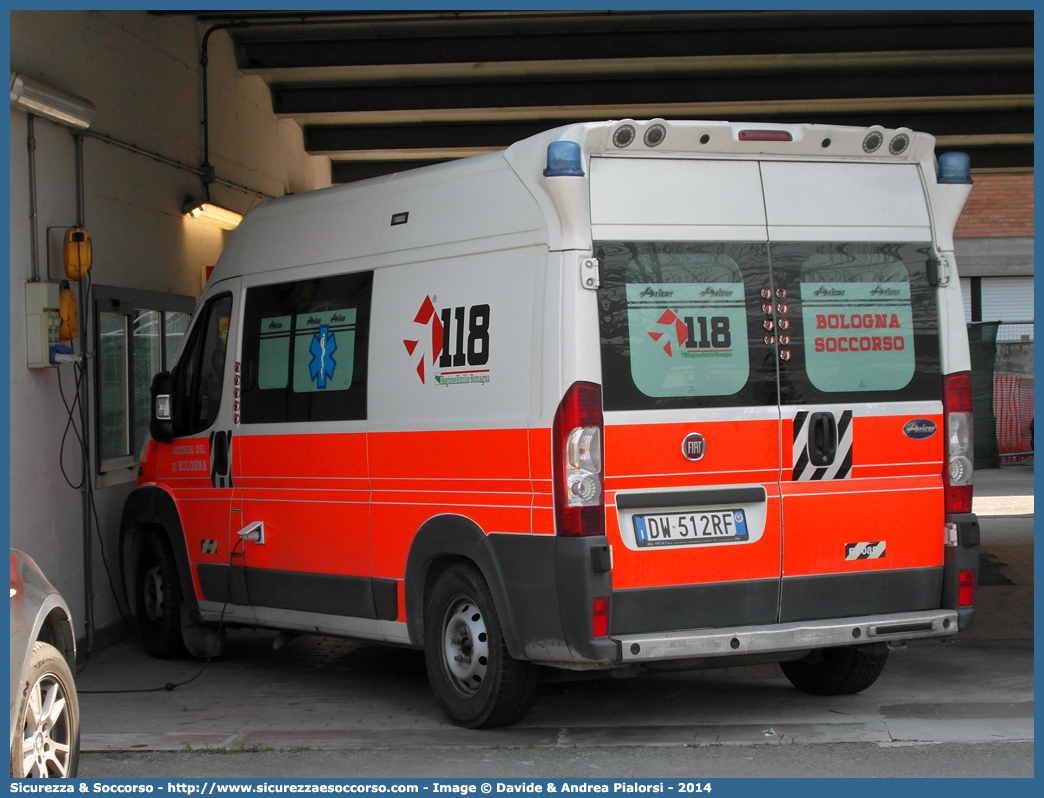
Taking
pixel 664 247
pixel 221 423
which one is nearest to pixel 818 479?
pixel 664 247

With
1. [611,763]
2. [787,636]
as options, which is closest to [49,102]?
[611,763]

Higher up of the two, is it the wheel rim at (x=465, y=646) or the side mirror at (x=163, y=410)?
the side mirror at (x=163, y=410)

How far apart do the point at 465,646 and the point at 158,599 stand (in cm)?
320

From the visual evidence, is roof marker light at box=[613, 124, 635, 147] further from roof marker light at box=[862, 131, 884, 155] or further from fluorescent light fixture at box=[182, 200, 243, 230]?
fluorescent light fixture at box=[182, 200, 243, 230]

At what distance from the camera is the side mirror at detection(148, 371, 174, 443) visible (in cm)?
865

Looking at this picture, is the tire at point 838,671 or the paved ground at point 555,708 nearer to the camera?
the paved ground at point 555,708

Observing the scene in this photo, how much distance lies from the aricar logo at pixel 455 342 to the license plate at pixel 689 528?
1047mm

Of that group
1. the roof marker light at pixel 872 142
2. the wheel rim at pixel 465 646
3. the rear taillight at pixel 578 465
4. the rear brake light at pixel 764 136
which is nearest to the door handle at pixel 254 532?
the wheel rim at pixel 465 646

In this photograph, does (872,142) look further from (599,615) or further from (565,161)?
(599,615)

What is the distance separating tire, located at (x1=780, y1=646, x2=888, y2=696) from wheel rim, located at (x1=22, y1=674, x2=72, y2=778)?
3.90 m

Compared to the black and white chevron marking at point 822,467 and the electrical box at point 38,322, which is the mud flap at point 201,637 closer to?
the electrical box at point 38,322

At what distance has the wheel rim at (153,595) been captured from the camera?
9.05 meters

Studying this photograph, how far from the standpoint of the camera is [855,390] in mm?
6527

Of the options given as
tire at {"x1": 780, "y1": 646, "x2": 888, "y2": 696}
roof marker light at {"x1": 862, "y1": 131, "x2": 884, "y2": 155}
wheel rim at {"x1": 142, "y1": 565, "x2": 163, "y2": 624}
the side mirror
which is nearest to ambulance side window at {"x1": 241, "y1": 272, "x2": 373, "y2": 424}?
the side mirror
